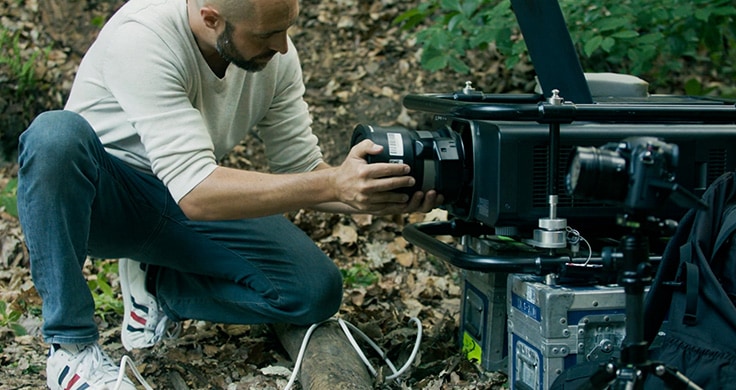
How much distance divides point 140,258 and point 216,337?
17.1 inches

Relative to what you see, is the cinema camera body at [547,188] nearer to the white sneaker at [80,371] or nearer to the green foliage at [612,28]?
the white sneaker at [80,371]

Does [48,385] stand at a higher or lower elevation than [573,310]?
lower

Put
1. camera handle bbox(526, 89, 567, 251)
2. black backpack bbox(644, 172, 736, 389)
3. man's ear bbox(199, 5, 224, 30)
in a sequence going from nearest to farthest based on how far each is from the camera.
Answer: black backpack bbox(644, 172, 736, 389) < camera handle bbox(526, 89, 567, 251) < man's ear bbox(199, 5, 224, 30)

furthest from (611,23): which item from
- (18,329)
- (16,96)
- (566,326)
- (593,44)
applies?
(16,96)

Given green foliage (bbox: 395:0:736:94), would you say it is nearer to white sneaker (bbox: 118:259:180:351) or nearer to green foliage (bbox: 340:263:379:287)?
green foliage (bbox: 340:263:379:287)

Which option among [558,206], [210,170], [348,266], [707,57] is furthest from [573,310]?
[707,57]

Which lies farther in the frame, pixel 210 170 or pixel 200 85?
pixel 200 85

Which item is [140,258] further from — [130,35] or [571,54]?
[571,54]

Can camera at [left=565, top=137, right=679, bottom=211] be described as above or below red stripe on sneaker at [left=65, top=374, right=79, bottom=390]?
above

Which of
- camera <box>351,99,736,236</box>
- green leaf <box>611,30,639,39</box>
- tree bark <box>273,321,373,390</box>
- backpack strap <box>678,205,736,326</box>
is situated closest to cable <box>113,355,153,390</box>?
tree bark <box>273,321,373,390</box>

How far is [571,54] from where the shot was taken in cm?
245

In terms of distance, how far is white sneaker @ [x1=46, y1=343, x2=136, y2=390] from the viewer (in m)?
2.50

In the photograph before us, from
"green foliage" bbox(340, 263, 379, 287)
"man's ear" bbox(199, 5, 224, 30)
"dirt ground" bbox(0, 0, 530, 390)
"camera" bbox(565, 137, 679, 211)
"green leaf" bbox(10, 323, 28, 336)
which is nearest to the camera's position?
"camera" bbox(565, 137, 679, 211)

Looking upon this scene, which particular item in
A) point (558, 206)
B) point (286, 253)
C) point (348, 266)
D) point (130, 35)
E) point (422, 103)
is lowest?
point (348, 266)
